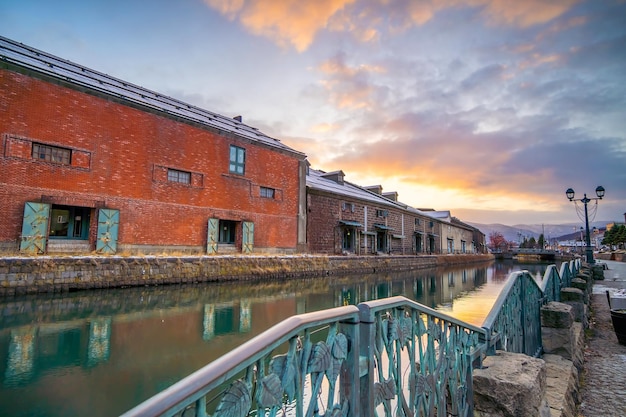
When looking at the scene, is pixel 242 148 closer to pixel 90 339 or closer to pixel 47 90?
pixel 47 90

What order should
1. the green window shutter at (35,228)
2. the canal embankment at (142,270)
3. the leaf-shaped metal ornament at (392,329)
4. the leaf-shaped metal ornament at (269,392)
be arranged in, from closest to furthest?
the leaf-shaped metal ornament at (269,392), the leaf-shaped metal ornament at (392,329), the canal embankment at (142,270), the green window shutter at (35,228)

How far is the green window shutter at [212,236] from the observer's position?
A: 17703 mm

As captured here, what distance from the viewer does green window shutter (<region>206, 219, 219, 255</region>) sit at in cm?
1770

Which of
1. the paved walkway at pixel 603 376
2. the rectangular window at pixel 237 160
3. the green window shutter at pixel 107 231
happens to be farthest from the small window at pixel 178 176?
the paved walkway at pixel 603 376

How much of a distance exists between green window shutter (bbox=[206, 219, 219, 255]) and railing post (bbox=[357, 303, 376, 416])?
55.3 feet

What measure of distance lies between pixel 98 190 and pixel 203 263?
17.4 feet

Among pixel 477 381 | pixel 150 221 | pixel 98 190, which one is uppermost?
pixel 98 190

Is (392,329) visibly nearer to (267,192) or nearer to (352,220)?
(267,192)

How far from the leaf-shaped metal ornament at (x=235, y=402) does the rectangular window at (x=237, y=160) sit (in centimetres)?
1887

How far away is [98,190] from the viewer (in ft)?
46.7

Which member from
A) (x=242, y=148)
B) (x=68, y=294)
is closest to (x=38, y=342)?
(x=68, y=294)

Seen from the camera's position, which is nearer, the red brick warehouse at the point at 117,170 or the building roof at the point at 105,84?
the red brick warehouse at the point at 117,170

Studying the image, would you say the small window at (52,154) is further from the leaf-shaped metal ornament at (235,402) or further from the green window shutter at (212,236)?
the leaf-shaped metal ornament at (235,402)

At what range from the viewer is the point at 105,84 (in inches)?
625
